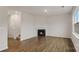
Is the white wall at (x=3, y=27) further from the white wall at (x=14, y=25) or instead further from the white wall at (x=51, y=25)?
the white wall at (x=51, y=25)

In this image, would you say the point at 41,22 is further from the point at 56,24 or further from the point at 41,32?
the point at 56,24

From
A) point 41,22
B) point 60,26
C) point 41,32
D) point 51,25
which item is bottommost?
point 41,32

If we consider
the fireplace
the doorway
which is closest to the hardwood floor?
the doorway

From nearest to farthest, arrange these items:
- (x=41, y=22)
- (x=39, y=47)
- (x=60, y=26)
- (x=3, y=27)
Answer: (x=3, y=27) < (x=39, y=47) < (x=60, y=26) < (x=41, y=22)

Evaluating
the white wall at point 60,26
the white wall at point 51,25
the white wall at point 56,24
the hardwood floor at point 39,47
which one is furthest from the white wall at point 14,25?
the white wall at point 60,26

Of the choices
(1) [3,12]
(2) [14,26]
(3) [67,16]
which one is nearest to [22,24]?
(2) [14,26]

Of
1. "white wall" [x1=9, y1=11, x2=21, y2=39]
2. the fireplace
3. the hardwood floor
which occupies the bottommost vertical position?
the hardwood floor

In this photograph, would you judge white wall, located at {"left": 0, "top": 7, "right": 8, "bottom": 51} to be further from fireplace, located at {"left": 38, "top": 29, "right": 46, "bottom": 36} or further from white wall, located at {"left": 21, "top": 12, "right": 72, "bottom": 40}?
fireplace, located at {"left": 38, "top": 29, "right": 46, "bottom": 36}

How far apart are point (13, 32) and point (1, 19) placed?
5077mm

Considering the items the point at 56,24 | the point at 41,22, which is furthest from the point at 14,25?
the point at 56,24

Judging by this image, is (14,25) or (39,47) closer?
(39,47)
